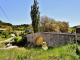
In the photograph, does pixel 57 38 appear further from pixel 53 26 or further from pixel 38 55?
pixel 53 26

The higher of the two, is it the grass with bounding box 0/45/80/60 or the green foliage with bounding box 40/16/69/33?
the green foliage with bounding box 40/16/69/33

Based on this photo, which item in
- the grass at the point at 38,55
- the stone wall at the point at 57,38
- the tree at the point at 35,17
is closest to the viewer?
the grass at the point at 38,55

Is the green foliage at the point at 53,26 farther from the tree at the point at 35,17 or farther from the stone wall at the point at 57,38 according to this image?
the stone wall at the point at 57,38

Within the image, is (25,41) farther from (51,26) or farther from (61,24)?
(61,24)

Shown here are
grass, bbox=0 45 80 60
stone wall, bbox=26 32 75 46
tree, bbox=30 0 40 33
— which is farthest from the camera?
tree, bbox=30 0 40 33

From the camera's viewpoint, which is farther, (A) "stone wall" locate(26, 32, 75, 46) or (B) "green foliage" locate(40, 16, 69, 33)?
(B) "green foliage" locate(40, 16, 69, 33)

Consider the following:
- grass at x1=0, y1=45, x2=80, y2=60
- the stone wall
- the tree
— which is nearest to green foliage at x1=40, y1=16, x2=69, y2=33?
the tree

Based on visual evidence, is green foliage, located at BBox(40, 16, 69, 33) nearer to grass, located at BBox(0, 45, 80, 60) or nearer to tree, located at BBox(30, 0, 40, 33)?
tree, located at BBox(30, 0, 40, 33)

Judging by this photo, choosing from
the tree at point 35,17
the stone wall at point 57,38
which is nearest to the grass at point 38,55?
the stone wall at point 57,38

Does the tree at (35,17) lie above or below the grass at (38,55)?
above

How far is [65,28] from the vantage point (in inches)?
1415

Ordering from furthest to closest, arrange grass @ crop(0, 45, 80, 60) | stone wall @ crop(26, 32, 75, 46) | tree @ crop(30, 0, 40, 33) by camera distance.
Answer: tree @ crop(30, 0, 40, 33), stone wall @ crop(26, 32, 75, 46), grass @ crop(0, 45, 80, 60)

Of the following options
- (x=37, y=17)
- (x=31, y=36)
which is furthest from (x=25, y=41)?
(x=37, y=17)

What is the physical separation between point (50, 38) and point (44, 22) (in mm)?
22232
